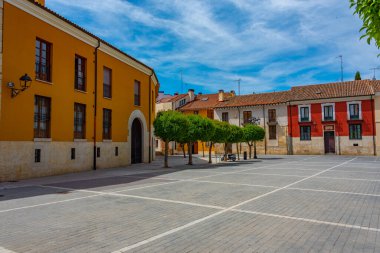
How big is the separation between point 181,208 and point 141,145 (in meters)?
18.0

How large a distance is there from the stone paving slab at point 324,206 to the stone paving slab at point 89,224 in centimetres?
167

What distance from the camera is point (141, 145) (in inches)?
974

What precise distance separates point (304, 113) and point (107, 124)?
30292 mm

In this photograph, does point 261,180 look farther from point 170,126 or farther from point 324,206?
point 170,126

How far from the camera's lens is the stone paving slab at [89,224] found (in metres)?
4.55

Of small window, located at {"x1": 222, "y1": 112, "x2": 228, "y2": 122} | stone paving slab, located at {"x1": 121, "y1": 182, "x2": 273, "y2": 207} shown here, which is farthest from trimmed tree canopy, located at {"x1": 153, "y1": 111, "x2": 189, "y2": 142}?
small window, located at {"x1": 222, "y1": 112, "x2": 228, "y2": 122}

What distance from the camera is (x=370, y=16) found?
142 inches

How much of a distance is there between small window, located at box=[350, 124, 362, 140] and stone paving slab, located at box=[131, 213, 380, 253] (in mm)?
37078

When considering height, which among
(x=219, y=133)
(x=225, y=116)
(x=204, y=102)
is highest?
(x=204, y=102)

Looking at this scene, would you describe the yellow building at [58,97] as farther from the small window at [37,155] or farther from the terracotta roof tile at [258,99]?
the terracotta roof tile at [258,99]

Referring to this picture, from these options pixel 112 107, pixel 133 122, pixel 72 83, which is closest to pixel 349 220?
pixel 72 83

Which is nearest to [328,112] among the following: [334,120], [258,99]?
[334,120]

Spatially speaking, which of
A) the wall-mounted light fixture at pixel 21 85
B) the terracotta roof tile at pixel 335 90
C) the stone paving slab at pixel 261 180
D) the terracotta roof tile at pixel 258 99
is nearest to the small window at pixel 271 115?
the terracotta roof tile at pixel 258 99

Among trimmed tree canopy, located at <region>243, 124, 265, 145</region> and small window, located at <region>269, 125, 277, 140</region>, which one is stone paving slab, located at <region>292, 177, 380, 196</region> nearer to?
trimmed tree canopy, located at <region>243, 124, 265, 145</region>
